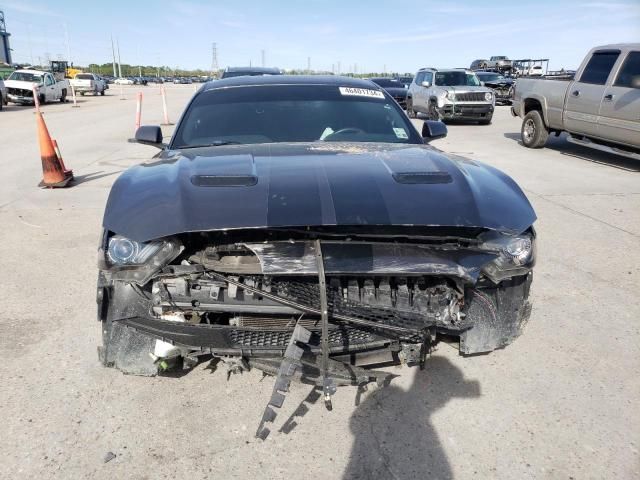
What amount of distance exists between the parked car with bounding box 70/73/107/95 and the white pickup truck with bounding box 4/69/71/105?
9067 mm

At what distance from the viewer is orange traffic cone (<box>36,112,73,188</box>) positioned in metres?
7.23

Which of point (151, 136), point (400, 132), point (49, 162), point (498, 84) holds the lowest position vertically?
point (49, 162)

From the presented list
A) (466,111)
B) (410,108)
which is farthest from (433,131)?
(410,108)

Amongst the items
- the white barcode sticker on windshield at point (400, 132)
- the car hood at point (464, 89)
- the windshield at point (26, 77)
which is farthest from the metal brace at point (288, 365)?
the windshield at point (26, 77)

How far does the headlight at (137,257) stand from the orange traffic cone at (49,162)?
588cm

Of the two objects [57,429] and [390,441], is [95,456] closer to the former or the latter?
[57,429]

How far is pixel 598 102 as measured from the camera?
9258 millimetres

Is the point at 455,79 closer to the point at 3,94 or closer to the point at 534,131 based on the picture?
the point at 534,131

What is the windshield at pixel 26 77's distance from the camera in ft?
81.7

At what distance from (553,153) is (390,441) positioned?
413 inches

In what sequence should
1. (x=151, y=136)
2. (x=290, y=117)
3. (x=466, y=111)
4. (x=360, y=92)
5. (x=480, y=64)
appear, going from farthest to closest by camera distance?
(x=480, y=64)
(x=466, y=111)
(x=360, y=92)
(x=151, y=136)
(x=290, y=117)

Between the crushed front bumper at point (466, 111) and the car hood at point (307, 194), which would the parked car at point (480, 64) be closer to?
the crushed front bumper at point (466, 111)

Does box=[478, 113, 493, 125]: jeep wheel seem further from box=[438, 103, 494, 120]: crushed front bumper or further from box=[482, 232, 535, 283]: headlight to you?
box=[482, 232, 535, 283]: headlight

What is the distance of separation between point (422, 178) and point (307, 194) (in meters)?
0.65
